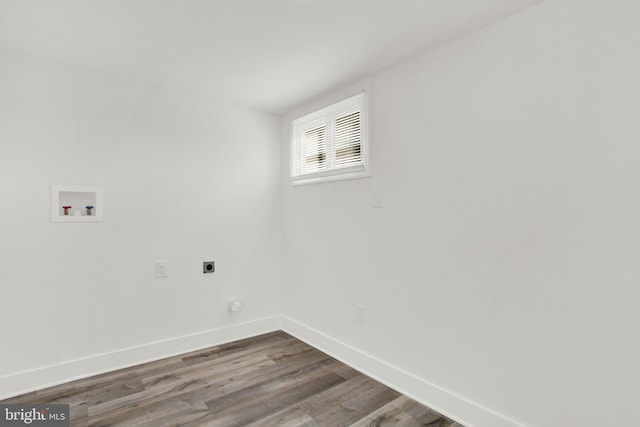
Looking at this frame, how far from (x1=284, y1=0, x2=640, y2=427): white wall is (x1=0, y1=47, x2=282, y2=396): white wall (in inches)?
50.5

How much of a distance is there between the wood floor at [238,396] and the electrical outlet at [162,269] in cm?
68

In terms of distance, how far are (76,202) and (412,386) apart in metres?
2.70

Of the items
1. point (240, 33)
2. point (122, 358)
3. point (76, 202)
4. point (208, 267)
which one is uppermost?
point (240, 33)

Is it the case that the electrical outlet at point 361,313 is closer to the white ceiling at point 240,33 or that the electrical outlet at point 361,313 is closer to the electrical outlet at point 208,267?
the electrical outlet at point 208,267

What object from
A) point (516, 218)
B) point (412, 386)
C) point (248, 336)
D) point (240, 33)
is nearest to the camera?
point (516, 218)

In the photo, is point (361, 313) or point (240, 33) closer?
point (240, 33)

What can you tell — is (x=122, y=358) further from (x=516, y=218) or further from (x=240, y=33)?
(x=516, y=218)

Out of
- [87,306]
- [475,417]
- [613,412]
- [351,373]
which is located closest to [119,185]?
[87,306]

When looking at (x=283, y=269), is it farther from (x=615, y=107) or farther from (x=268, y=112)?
(x=615, y=107)

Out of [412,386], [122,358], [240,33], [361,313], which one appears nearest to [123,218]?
[122,358]

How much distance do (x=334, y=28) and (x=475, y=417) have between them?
2335 mm

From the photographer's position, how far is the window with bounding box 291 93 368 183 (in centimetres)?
262

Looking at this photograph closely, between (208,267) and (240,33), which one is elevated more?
(240,33)

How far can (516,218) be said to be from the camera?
5.68ft
